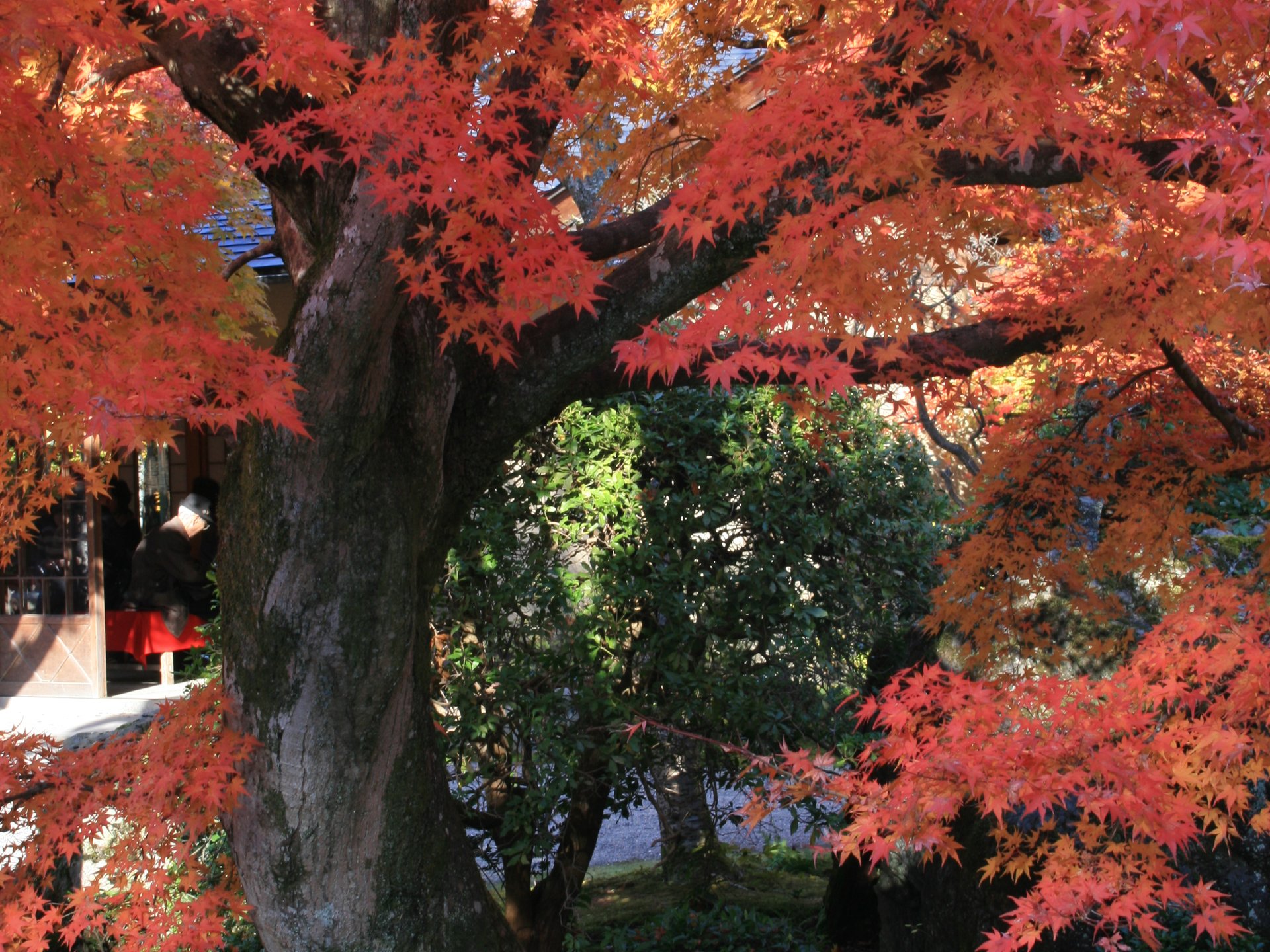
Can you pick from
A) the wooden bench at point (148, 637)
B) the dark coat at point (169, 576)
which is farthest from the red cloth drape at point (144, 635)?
the dark coat at point (169, 576)

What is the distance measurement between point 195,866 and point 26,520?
1591 mm

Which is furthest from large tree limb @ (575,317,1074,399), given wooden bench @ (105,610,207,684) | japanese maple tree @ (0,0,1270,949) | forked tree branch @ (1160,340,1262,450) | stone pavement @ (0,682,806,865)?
wooden bench @ (105,610,207,684)

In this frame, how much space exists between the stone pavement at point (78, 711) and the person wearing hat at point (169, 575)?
0.56 m

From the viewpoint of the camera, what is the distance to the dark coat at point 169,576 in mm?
7996

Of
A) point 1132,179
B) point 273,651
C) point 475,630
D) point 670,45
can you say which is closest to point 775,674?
point 475,630

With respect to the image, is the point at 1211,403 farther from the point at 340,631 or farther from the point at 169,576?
the point at 169,576

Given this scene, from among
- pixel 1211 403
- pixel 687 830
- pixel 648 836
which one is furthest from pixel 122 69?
pixel 648 836

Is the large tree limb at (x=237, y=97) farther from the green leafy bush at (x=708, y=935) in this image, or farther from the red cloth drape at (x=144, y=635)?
the red cloth drape at (x=144, y=635)

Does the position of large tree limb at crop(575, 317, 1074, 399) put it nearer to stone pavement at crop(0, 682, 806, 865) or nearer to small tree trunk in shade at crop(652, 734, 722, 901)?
small tree trunk in shade at crop(652, 734, 722, 901)

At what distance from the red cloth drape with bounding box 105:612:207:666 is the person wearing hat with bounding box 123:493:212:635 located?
9cm

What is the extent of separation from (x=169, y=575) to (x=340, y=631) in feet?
17.2

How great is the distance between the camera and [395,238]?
10.3 ft

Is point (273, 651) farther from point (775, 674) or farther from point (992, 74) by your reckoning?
point (992, 74)

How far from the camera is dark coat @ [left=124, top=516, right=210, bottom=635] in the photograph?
800 centimetres
